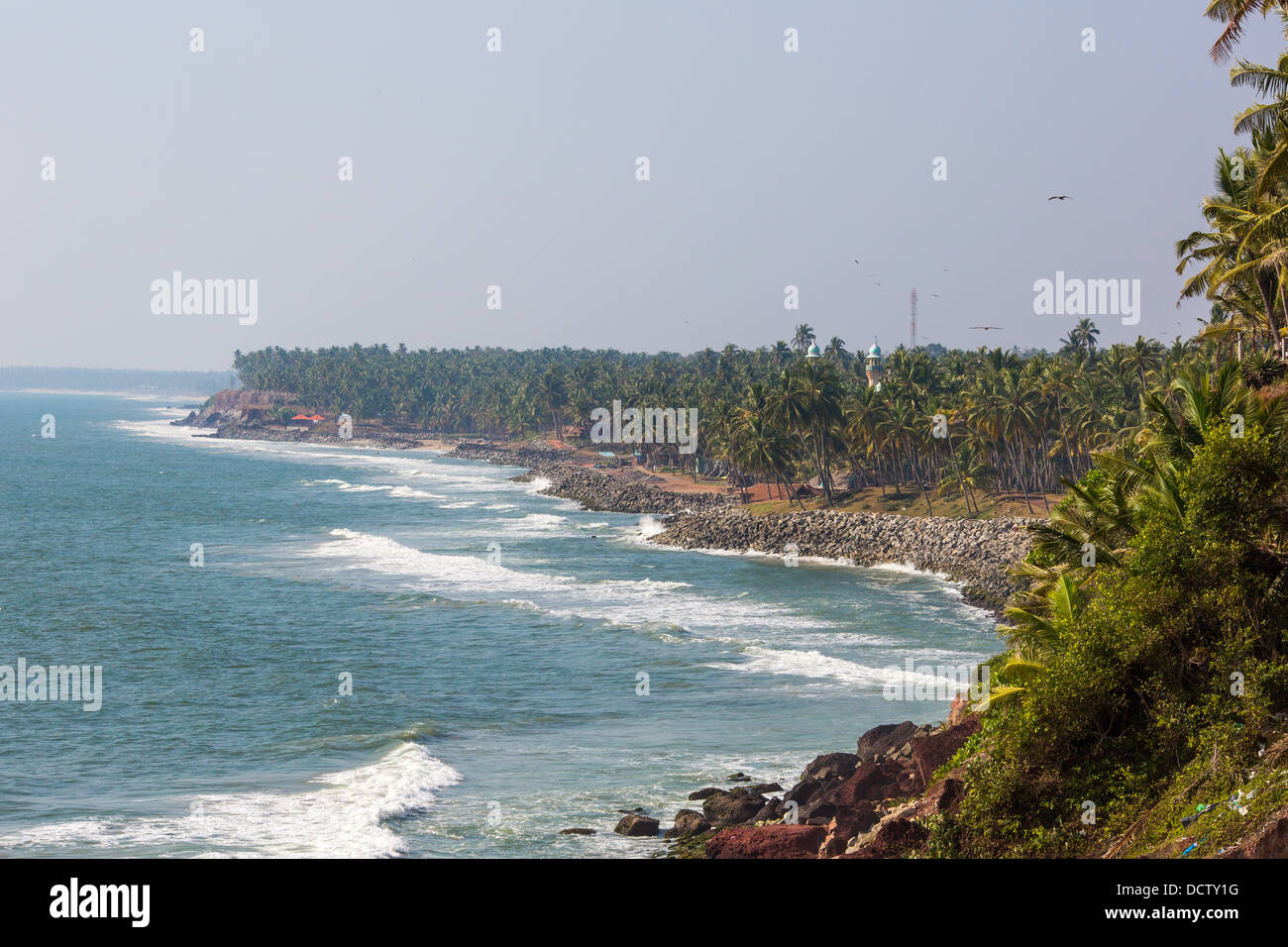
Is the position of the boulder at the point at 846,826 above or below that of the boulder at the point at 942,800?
below

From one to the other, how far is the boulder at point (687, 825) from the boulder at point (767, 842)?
217 centimetres

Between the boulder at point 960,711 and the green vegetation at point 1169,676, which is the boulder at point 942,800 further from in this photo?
the boulder at point 960,711

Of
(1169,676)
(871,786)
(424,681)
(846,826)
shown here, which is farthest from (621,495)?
(1169,676)

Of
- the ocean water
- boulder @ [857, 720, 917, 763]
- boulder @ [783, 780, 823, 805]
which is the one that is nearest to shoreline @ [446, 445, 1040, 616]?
the ocean water

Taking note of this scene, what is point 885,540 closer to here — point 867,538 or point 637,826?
point 867,538

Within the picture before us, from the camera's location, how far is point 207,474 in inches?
6142

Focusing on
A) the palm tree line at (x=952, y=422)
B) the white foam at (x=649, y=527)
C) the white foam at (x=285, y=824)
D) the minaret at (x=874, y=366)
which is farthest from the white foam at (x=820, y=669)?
the minaret at (x=874, y=366)

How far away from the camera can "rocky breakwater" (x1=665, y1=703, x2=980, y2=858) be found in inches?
922

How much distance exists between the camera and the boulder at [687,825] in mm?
28969

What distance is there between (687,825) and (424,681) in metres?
21.7

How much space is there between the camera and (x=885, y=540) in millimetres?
83188

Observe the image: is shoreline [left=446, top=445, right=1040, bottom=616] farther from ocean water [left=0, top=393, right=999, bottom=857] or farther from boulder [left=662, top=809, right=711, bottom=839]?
boulder [left=662, top=809, right=711, bottom=839]
